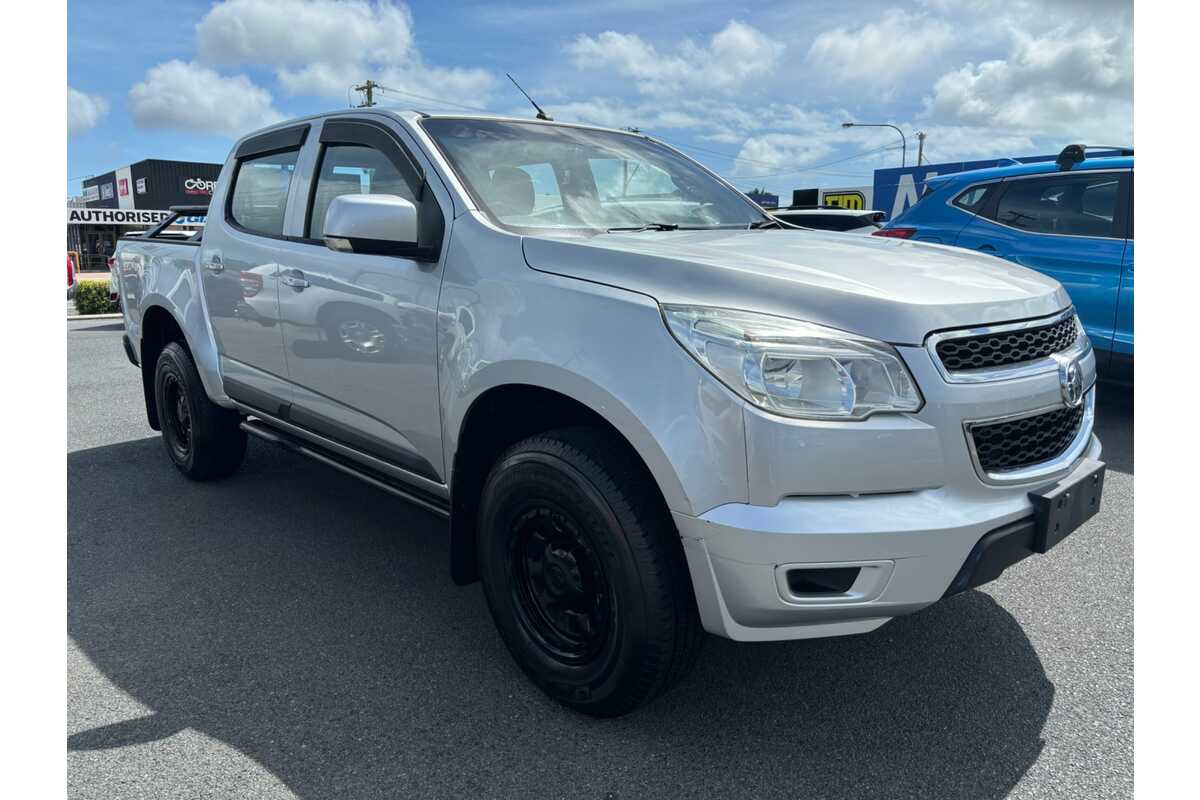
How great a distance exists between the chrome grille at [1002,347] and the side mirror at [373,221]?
65.9 inches

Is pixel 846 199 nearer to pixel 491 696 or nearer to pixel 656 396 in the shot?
pixel 491 696

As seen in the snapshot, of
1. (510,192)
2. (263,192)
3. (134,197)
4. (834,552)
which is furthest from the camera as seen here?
(134,197)

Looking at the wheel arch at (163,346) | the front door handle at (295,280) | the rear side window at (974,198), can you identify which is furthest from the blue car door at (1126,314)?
the wheel arch at (163,346)

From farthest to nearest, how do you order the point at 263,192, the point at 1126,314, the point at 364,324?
the point at 1126,314, the point at 263,192, the point at 364,324

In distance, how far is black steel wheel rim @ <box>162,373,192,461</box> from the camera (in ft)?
16.5

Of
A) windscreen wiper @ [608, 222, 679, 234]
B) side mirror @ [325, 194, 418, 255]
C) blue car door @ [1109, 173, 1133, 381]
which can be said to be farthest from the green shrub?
blue car door @ [1109, 173, 1133, 381]

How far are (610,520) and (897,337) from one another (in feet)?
2.81

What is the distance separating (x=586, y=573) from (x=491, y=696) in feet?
1.87

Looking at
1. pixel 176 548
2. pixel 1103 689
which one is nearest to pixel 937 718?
pixel 1103 689

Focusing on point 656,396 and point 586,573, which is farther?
point 586,573

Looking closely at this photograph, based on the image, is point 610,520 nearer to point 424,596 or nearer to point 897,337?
point 897,337

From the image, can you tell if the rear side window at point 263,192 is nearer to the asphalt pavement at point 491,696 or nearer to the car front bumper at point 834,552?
the asphalt pavement at point 491,696

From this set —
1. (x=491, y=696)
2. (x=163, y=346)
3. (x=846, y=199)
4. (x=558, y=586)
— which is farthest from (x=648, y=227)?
(x=846, y=199)

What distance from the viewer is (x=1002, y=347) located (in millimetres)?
2344
